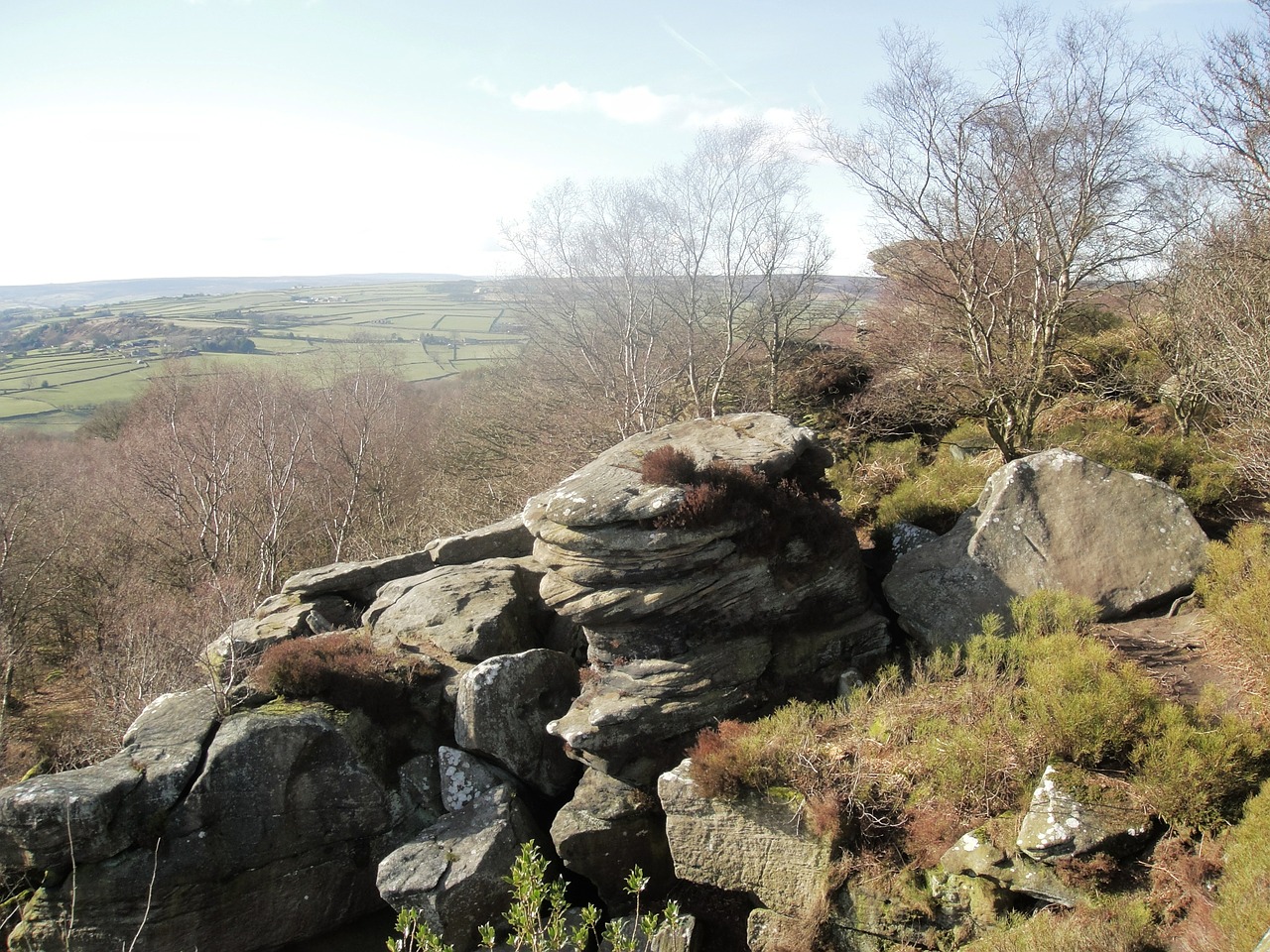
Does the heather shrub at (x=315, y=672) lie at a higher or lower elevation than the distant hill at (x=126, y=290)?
lower

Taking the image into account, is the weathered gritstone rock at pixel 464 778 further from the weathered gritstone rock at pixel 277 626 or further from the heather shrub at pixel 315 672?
the weathered gritstone rock at pixel 277 626

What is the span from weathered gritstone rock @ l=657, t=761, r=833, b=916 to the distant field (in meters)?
23.1

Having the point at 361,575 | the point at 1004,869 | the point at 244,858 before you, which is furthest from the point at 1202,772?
the point at 361,575

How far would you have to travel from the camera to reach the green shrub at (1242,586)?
782cm

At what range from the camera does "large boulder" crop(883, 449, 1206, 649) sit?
31.0 ft

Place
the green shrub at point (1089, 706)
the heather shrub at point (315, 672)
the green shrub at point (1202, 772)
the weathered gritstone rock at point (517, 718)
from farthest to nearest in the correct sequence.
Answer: the heather shrub at point (315, 672), the weathered gritstone rock at point (517, 718), the green shrub at point (1089, 706), the green shrub at point (1202, 772)

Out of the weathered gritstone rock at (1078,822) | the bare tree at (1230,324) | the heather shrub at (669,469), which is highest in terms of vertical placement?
the bare tree at (1230,324)

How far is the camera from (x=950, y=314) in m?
17.0

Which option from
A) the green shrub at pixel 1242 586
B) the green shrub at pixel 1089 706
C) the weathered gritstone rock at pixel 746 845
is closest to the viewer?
the green shrub at pixel 1089 706

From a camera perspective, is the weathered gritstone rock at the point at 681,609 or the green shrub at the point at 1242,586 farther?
the weathered gritstone rock at the point at 681,609

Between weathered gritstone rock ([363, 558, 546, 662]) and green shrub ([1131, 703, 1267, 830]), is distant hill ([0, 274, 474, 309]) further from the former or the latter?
green shrub ([1131, 703, 1267, 830])

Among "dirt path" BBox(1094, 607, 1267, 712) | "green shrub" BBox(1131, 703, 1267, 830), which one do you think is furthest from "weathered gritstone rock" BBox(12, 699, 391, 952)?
"dirt path" BBox(1094, 607, 1267, 712)

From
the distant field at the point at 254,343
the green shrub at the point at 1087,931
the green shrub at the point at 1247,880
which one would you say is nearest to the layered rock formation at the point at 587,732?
the green shrub at the point at 1087,931

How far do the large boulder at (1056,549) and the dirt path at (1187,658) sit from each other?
13.9 inches
